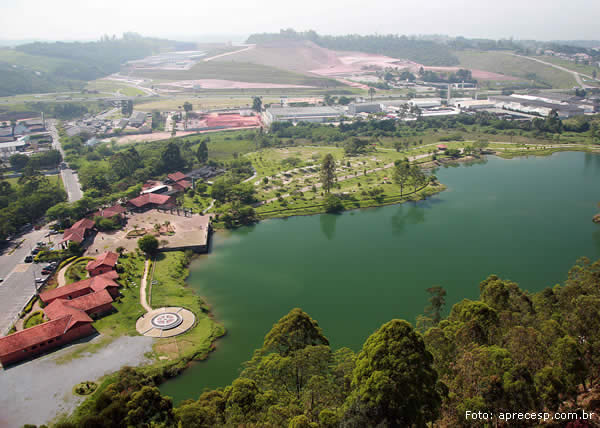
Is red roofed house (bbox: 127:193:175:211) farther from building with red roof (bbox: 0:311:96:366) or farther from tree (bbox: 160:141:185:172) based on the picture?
building with red roof (bbox: 0:311:96:366)

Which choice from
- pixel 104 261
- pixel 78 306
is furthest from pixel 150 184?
pixel 78 306

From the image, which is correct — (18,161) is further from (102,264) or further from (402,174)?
(402,174)

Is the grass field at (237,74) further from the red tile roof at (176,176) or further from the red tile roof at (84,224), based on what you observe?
the red tile roof at (84,224)

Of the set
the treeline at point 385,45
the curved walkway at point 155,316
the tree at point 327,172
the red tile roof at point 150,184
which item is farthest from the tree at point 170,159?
the treeline at point 385,45

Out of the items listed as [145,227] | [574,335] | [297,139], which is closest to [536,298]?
[574,335]

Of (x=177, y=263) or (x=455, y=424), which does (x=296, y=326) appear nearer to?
(x=455, y=424)
